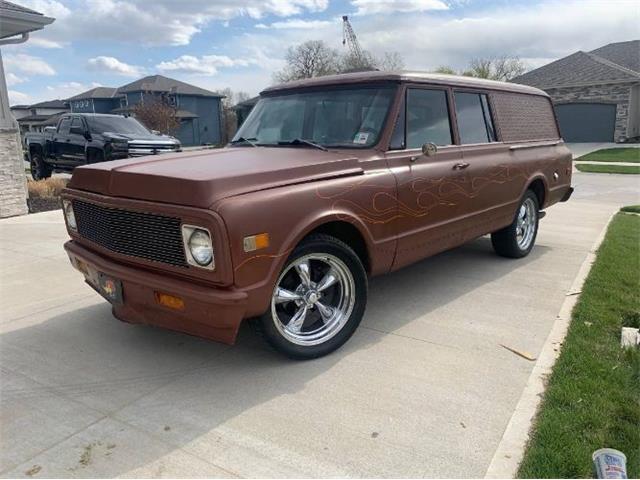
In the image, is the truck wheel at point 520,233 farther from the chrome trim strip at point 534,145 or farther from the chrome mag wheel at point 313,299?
the chrome mag wheel at point 313,299

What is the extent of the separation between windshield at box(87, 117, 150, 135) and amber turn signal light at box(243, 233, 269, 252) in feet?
38.7

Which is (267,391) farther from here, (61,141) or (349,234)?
(61,141)

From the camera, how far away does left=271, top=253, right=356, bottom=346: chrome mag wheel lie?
3.41 meters

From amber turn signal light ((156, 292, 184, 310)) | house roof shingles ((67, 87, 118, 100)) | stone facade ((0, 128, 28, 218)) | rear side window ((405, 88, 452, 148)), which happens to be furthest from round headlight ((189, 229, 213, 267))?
house roof shingles ((67, 87, 118, 100))

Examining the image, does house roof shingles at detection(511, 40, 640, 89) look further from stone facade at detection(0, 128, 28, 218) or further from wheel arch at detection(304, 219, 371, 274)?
wheel arch at detection(304, 219, 371, 274)

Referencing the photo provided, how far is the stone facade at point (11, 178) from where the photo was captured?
8.98 metres

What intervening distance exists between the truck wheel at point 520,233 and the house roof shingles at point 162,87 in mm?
49308

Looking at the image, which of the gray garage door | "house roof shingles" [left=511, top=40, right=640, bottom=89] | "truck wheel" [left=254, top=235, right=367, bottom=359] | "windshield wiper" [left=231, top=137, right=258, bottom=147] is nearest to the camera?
"truck wheel" [left=254, top=235, right=367, bottom=359]

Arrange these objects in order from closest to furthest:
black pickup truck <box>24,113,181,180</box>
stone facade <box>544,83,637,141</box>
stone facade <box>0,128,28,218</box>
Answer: stone facade <box>0,128,28,218</box> < black pickup truck <box>24,113,181,180</box> < stone facade <box>544,83,637,141</box>

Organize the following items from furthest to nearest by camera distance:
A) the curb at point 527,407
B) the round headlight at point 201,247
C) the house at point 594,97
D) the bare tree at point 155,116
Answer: the bare tree at point 155,116 < the house at point 594,97 < the round headlight at point 201,247 < the curb at point 527,407

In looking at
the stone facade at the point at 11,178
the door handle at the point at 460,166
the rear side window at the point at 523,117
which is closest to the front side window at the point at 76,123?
the stone facade at the point at 11,178

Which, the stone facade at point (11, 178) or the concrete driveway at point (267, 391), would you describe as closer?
the concrete driveway at point (267, 391)

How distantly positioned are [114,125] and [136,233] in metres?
11.6

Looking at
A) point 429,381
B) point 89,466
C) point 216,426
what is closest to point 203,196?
point 216,426
